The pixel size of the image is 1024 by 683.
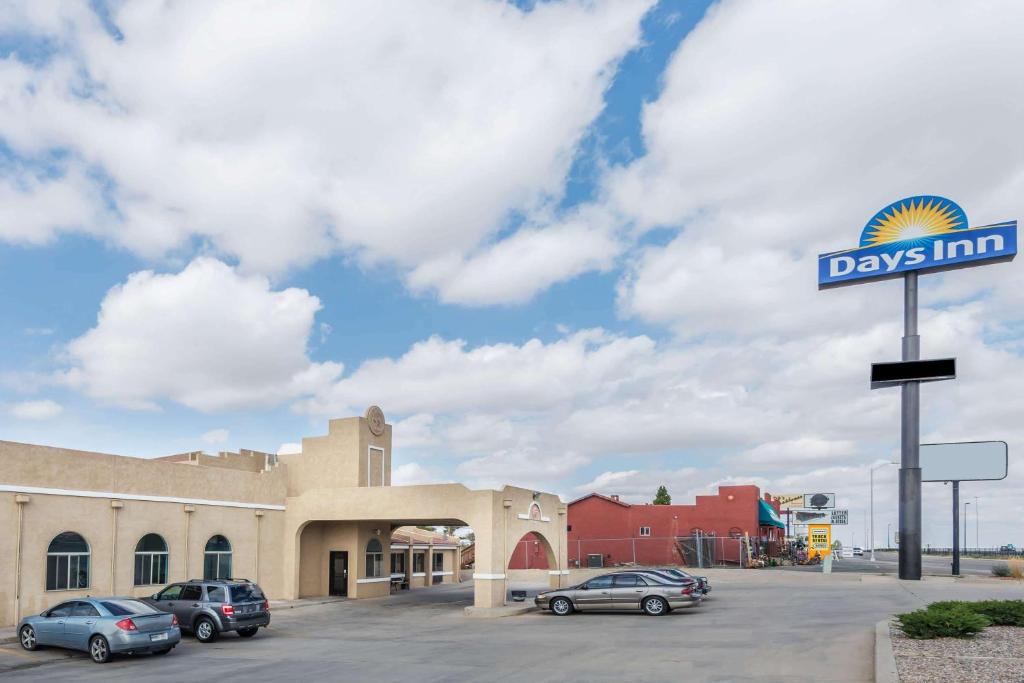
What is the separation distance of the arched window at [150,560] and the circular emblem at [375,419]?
9.79m

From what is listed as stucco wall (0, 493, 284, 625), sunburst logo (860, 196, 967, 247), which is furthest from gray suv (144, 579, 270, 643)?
sunburst logo (860, 196, 967, 247)

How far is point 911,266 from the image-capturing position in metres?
39.8

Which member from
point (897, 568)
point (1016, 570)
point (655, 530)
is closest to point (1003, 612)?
point (1016, 570)

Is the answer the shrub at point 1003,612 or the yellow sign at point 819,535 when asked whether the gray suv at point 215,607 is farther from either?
the yellow sign at point 819,535

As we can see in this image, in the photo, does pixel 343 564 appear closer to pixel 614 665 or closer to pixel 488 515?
pixel 488 515

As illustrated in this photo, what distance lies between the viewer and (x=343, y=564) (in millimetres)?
36469

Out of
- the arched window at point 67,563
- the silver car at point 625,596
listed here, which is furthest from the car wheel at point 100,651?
the silver car at point 625,596

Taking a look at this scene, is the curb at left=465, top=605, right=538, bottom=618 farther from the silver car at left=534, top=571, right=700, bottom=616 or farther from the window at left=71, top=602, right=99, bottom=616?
the window at left=71, top=602, right=99, bottom=616

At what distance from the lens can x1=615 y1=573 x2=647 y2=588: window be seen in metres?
27.0

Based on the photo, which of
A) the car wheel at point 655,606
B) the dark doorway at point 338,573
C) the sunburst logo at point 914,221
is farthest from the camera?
the sunburst logo at point 914,221

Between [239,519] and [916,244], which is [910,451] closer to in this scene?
[916,244]

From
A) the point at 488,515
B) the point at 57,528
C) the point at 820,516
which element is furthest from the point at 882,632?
the point at 820,516

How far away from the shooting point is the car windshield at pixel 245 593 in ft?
73.3

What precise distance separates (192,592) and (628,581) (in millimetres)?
12505
